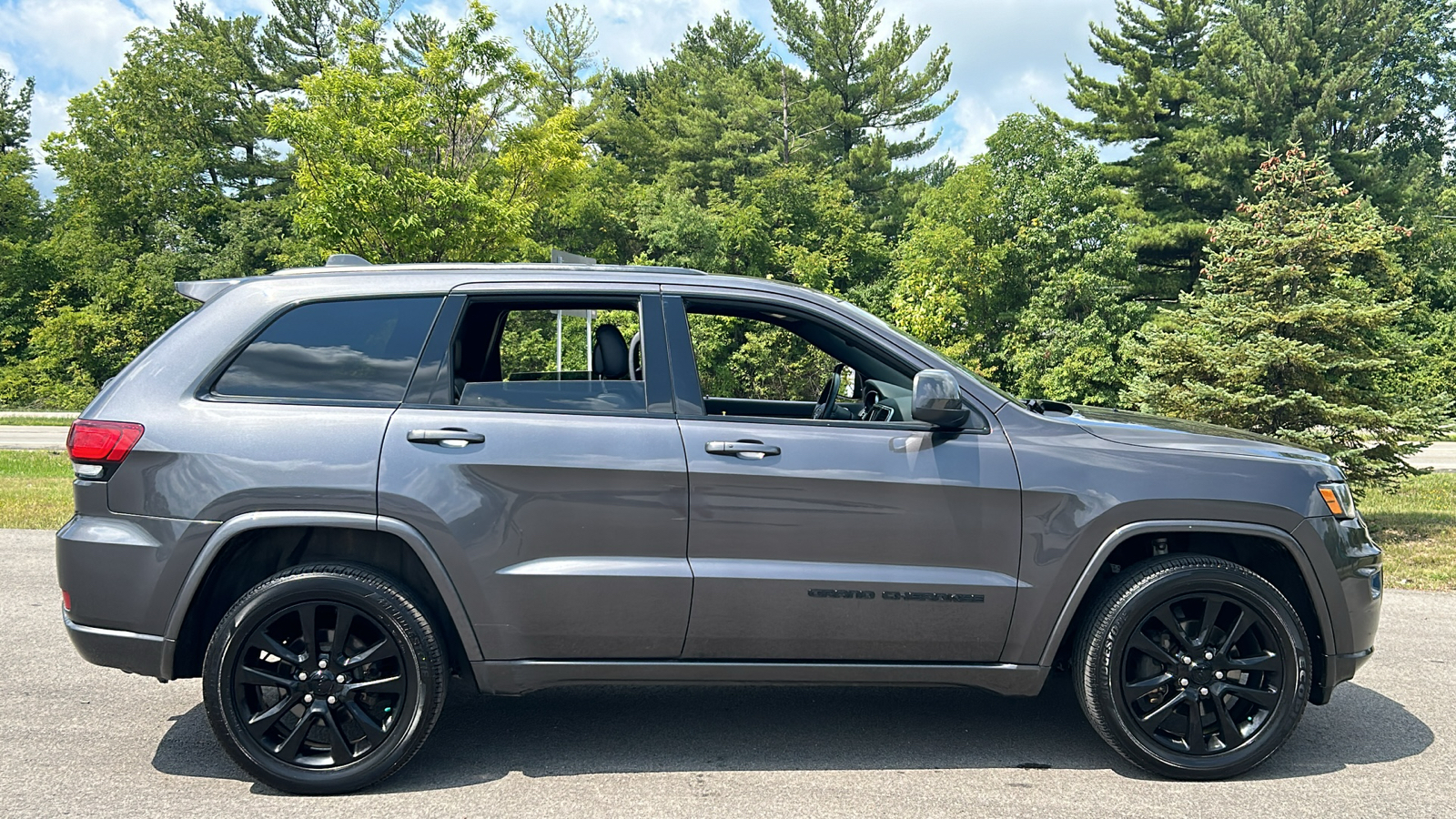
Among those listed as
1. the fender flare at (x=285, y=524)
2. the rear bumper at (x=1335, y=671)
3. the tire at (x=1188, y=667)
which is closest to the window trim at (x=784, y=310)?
the tire at (x=1188, y=667)

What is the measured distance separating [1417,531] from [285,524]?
11454mm

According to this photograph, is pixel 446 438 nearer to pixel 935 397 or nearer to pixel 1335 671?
pixel 935 397

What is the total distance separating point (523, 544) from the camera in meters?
3.68

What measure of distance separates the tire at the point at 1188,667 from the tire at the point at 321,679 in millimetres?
2404

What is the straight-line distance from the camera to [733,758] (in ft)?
13.3

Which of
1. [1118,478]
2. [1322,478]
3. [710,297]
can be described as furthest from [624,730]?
[1322,478]

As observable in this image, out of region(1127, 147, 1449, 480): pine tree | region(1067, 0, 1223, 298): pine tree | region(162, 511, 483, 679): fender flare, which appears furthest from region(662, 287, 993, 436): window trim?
region(1067, 0, 1223, 298): pine tree

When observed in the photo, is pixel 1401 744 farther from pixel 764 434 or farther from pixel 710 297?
pixel 710 297

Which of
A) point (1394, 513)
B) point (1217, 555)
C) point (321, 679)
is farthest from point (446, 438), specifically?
point (1394, 513)

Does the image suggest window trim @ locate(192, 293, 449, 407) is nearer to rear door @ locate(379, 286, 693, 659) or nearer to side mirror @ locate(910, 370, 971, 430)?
rear door @ locate(379, 286, 693, 659)

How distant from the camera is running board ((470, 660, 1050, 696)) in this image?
377 centimetres

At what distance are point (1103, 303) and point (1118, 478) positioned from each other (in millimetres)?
30502

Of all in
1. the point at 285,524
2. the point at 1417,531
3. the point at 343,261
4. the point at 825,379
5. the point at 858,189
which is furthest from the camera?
the point at 858,189

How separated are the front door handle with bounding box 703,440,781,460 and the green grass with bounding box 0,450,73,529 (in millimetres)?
8467
